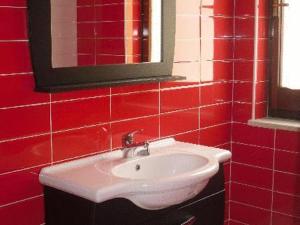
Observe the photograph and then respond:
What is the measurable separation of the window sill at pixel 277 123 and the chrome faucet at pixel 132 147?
2.54 ft

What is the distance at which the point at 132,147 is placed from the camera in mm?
1927

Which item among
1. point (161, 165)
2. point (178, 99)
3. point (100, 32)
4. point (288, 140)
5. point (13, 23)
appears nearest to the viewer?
point (13, 23)

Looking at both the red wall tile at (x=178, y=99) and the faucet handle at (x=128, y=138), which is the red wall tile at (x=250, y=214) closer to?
the red wall tile at (x=178, y=99)

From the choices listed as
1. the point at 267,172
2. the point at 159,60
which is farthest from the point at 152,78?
the point at 267,172

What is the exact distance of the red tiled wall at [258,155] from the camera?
244cm

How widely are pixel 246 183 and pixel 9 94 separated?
4.84 ft

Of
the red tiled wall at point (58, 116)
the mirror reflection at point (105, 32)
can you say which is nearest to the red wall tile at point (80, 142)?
the red tiled wall at point (58, 116)

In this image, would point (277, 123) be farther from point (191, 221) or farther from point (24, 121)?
point (24, 121)

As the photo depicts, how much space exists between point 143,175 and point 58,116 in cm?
43

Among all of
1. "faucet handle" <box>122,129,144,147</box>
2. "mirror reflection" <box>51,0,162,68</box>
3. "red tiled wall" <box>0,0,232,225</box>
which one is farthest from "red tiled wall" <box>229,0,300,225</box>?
"faucet handle" <box>122,129,144,147</box>

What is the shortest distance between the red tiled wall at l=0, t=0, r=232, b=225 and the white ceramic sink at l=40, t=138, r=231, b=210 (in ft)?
0.22

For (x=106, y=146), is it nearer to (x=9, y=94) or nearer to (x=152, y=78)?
(x=152, y=78)

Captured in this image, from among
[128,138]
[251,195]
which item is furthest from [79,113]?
[251,195]

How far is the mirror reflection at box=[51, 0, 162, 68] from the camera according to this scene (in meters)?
1.73
